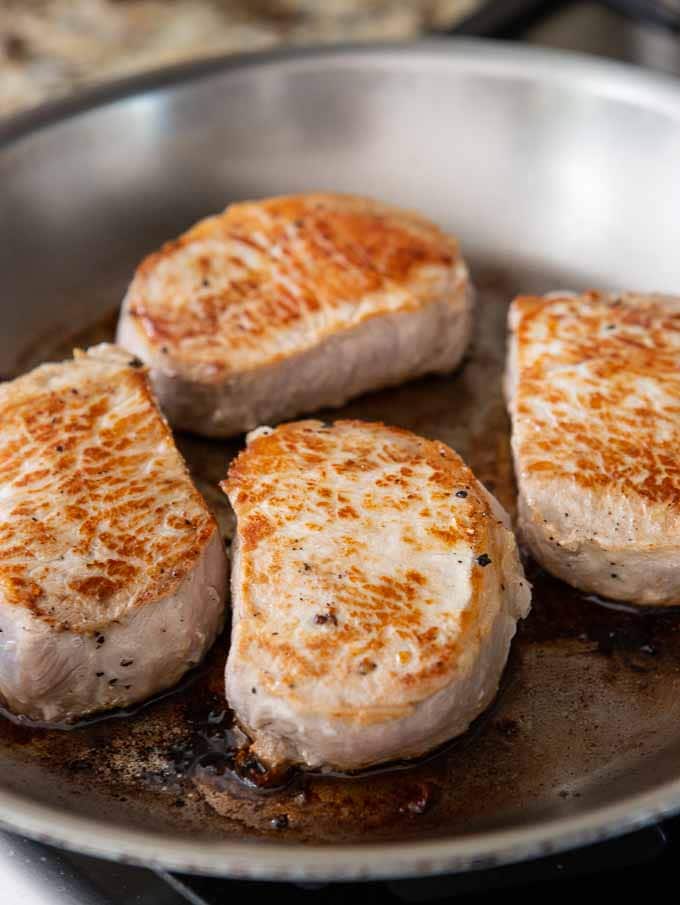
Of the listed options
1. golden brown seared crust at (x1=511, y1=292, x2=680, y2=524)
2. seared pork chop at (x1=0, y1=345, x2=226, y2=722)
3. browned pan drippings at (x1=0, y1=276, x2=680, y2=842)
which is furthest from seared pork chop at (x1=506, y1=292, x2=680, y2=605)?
seared pork chop at (x1=0, y1=345, x2=226, y2=722)

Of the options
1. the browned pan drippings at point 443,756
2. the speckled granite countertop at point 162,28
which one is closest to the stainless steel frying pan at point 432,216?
the browned pan drippings at point 443,756

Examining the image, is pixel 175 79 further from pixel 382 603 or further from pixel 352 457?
pixel 382 603

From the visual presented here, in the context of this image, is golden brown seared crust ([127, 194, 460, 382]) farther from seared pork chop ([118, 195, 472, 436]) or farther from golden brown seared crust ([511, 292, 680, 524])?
golden brown seared crust ([511, 292, 680, 524])

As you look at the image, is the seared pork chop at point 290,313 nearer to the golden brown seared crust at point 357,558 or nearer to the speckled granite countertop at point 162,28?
Answer: the golden brown seared crust at point 357,558

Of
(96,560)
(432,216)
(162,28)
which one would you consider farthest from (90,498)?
(162,28)

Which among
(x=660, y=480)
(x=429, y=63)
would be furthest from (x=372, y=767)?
(x=429, y=63)
